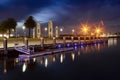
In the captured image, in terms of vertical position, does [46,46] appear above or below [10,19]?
below

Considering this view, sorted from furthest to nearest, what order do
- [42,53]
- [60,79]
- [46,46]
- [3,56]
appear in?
[46,46], [42,53], [3,56], [60,79]

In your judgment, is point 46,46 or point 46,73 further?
point 46,46

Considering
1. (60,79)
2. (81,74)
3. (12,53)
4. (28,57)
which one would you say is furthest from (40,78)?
(12,53)

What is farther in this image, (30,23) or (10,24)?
(30,23)

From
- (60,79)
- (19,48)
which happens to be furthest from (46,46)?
(60,79)

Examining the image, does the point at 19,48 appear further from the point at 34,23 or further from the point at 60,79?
the point at 34,23

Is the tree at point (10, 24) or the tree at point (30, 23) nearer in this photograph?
the tree at point (10, 24)

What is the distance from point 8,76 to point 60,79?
560cm

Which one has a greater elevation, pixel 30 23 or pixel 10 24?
pixel 30 23

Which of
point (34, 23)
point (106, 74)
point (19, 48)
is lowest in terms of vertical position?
point (106, 74)

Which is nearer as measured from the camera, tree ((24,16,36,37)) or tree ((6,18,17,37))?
tree ((6,18,17,37))

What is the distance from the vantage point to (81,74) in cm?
2398

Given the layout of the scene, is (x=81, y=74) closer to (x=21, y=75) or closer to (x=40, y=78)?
(x=40, y=78)

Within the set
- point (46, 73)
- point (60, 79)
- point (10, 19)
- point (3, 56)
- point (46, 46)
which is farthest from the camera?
point (10, 19)
